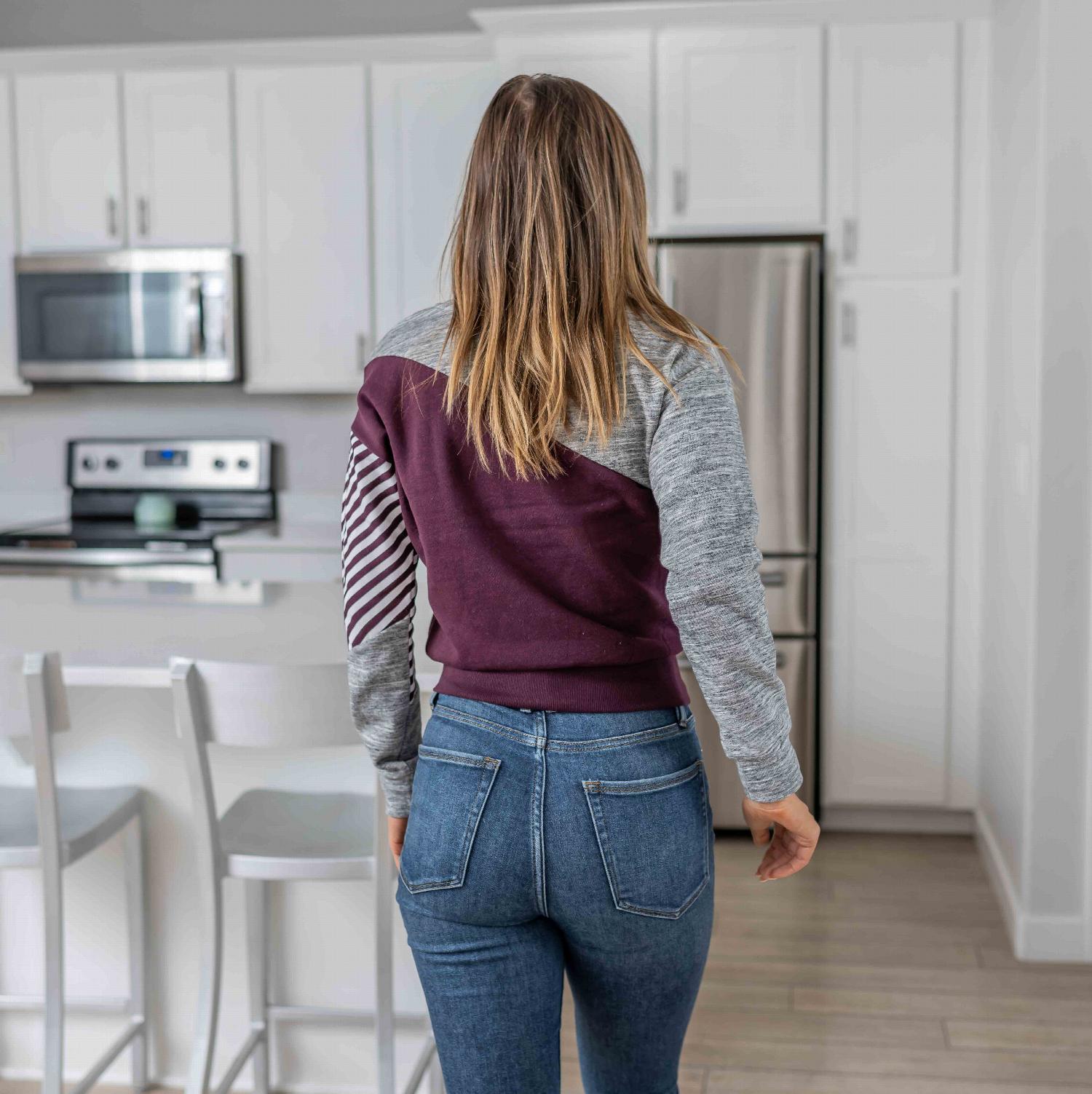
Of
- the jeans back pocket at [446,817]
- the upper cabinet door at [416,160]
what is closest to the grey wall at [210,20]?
the upper cabinet door at [416,160]

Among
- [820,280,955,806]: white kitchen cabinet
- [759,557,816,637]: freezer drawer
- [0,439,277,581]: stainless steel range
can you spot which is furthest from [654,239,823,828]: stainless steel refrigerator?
[0,439,277,581]: stainless steel range

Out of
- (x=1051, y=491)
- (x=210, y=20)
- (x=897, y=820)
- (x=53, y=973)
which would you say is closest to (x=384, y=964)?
(x=53, y=973)

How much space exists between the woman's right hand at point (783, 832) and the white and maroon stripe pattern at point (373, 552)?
0.37 metres

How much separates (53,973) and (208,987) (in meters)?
0.25

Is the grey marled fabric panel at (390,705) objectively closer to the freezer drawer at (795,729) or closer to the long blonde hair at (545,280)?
the long blonde hair at (545,280)

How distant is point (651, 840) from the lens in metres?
0.98

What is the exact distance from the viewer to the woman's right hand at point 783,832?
3.34 feet

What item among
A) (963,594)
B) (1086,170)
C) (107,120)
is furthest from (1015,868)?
(107,120)

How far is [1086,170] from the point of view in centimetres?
243

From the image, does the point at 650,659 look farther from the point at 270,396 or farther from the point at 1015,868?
the point at 270,396

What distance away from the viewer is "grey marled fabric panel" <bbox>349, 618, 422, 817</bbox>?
3.65 ft

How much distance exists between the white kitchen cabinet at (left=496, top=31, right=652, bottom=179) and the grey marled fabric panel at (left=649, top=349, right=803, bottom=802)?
249cm

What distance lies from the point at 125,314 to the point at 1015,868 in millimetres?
2965

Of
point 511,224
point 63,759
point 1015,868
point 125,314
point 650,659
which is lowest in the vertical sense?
point 1015,868
